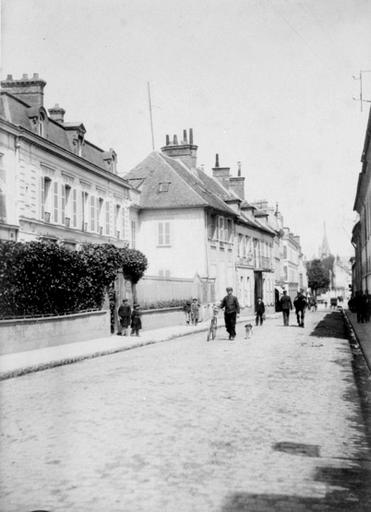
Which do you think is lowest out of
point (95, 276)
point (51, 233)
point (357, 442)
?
point (357, 442)

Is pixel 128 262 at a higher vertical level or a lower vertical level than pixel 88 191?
lower

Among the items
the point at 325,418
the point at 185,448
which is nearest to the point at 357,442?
the point at 325,418

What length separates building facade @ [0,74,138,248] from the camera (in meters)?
21.7

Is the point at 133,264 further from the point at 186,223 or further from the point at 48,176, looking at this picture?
the point at 186,223

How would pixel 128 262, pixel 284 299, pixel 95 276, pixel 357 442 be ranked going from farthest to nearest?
pixel 284 299
pixel 128 262
pixel 95 276
pixel 357 442

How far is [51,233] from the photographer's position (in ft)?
79.9

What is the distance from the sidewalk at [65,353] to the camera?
1241 centimetres

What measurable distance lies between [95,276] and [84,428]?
45.8 ft

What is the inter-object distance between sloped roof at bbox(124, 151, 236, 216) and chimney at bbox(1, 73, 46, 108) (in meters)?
14.7

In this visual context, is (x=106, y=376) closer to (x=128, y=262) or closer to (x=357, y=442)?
(x=357, y=442)

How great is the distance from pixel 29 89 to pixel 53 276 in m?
9.43

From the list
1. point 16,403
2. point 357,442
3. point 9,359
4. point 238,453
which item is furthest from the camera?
point 9,359

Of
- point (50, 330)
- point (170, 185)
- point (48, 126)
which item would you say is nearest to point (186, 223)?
point (170, 185)

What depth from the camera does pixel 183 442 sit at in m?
6.22
